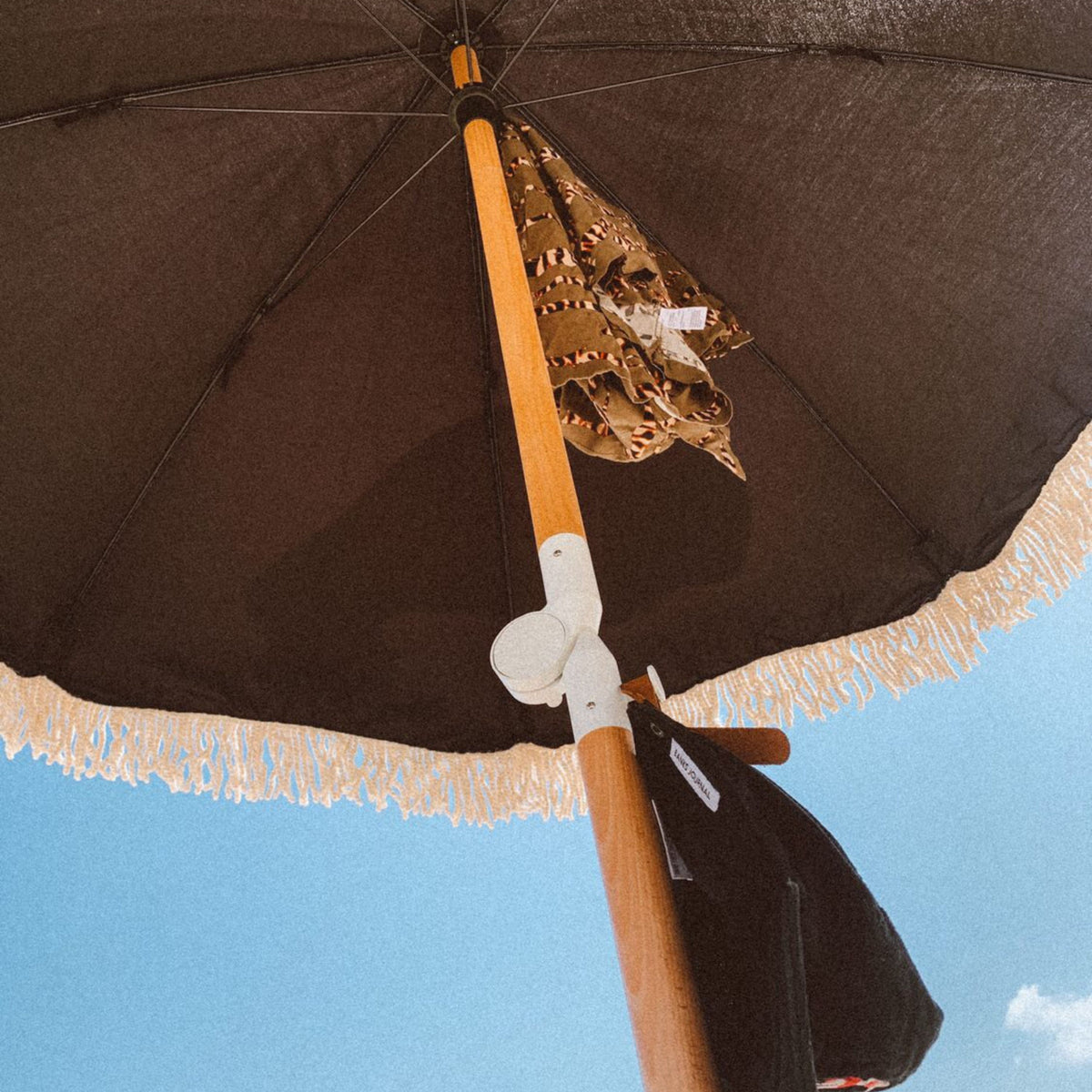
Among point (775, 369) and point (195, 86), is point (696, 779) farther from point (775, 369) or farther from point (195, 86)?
point (195, 86)

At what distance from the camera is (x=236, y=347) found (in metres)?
1.35

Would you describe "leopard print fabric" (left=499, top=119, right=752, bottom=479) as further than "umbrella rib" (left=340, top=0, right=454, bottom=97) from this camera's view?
No

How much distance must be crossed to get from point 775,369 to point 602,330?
47 centimetres

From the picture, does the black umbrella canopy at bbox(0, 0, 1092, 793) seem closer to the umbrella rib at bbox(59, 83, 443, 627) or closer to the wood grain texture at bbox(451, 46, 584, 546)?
the umbrella rib at bbox(59, 83, 443, 627)

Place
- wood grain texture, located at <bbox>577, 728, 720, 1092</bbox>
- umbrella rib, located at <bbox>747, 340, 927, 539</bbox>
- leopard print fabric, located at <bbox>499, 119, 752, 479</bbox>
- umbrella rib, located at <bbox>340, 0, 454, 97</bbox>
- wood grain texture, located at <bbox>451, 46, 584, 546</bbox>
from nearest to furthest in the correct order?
wood grain texture, located at <bbox>577, 728, 720, 1092</bbox> < wood grain texture, located at <bbox>451, 46, 584, 546</bbox> < leopard print fabric, located at <bbox>499, 119, 752, 479</bbox> < umbrella rib, located at <bbox>340, 0, 454, 97</bbox> < umbrella rib, located at <bbox>747, 340, 927, 539</bbox>

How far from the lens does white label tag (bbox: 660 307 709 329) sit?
111 cm

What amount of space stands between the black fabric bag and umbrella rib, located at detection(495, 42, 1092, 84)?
112 centimetres

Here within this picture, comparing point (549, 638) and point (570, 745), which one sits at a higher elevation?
point (570, 745)

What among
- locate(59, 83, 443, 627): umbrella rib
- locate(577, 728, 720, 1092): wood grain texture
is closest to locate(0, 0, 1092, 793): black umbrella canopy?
locate(59, 83, 443, 627): umbrella rib

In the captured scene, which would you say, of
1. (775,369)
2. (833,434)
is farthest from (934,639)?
(775,369)

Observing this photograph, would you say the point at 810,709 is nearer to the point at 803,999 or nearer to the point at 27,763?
the point at 803,999

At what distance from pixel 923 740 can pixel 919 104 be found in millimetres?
4601

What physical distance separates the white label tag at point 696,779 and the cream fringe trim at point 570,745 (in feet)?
2.91

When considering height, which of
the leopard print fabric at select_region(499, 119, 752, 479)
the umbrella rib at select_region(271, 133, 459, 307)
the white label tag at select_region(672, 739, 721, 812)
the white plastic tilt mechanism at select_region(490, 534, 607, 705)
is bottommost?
the white label tag at select_region(672, 739, 721, 812)
